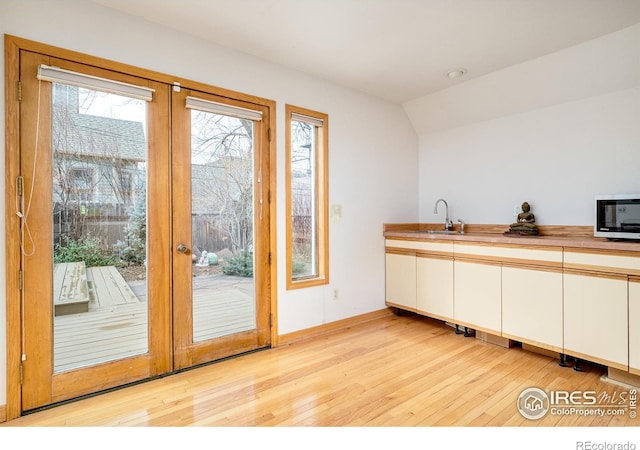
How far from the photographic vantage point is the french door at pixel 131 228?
2.09m

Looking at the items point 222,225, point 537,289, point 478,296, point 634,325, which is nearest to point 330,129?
point 222,225

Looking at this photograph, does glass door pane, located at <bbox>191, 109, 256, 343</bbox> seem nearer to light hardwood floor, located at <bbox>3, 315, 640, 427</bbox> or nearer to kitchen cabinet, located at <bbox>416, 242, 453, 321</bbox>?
light hardwood floor, located at <bbox>3, 315, 640, 427</bbox>

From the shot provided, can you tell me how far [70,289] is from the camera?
222 centimetres

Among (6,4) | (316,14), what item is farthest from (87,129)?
(316,14)

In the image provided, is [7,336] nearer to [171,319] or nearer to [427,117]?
[171,319]

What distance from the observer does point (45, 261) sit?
2.11 m

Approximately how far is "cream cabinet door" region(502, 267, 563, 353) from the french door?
2.16 m

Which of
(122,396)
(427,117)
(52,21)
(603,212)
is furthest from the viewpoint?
(427,117)

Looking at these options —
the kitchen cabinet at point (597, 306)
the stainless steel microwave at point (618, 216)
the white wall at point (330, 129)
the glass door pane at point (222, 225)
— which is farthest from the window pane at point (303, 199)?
the stainless steel microwave at point (618, 216)

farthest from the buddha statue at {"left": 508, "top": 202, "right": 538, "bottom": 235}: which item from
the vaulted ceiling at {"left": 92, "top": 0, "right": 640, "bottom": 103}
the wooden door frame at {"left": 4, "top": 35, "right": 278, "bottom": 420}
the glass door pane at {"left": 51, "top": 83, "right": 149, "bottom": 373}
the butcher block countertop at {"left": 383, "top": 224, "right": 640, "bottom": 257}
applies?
the wooden door frame at {"left": 4, "top": 35, "right": 278, "bottom": 420}

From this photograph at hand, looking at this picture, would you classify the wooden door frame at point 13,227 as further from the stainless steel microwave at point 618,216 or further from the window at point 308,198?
the stainless steel microwave at point 618,216

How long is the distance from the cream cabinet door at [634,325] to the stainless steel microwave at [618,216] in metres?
0.38

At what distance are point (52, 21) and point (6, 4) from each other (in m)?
0.21

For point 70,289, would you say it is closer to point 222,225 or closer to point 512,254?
point 222,225
